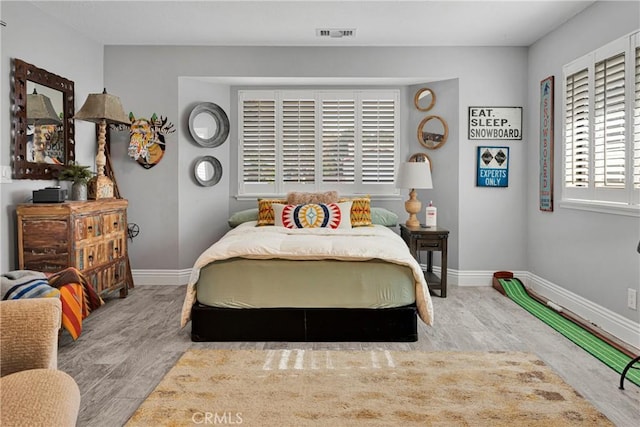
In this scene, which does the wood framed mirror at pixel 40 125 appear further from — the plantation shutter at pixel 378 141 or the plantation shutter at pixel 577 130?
the plantation shutter at pixel 577 130

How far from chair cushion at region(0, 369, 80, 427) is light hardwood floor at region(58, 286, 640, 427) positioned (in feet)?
2.80

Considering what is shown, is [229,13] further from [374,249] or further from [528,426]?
[528,426]

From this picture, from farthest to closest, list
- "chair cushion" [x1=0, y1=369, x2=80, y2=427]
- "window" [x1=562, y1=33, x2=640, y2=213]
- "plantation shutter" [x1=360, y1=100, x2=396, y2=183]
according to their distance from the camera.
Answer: "plantation shutter" [x1=360, y1=100, x2=396, y2=183]
"window" [x1=562, y1=33, x2=640, y2=213]
"chair cushion" [x1=0, y1=369, x2=80, y2=427]

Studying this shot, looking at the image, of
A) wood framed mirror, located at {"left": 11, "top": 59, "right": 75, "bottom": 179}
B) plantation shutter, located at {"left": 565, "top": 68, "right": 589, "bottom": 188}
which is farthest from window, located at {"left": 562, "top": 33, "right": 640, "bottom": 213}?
wood framed mirror, located at {"left": 11, "top": 59, "right": 75, "bottom": 179}

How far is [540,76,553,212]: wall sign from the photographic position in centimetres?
457

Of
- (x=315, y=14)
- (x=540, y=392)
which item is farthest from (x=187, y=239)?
(x=540, y=392)

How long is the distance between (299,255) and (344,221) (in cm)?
146

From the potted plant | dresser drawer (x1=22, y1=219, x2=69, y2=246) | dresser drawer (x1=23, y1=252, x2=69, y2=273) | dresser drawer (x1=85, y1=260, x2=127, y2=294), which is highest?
the potted plant

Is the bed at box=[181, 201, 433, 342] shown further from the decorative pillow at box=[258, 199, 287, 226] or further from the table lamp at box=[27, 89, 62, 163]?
the table lamp at box=[27, 89, 62, 163]

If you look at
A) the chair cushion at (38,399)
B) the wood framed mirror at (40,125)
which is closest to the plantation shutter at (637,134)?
the chair cushion at (38,399)

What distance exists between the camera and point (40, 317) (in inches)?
64.5

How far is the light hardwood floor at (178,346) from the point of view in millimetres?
2436

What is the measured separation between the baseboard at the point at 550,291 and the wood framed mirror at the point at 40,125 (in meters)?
1.58

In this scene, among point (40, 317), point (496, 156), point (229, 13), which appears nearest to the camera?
point (40, 317)
